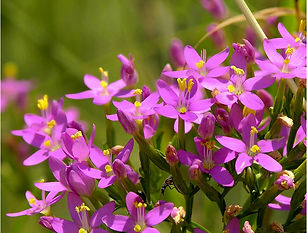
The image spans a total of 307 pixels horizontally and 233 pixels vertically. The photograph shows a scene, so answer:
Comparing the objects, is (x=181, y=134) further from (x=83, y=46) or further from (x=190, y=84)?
(x=83, y=46)

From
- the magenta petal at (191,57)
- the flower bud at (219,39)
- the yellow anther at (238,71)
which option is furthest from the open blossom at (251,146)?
the flower bud at (219,39)

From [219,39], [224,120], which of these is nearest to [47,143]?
[224,120]

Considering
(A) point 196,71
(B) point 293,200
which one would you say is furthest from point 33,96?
(B) point 293,200

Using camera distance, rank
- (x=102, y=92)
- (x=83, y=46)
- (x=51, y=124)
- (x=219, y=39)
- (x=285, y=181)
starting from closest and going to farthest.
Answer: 1. (x=285, y=181)
2. (x=51, y=124)
3. (x=102, y=92)
4. (x=219, y=39)
5. (x=83, y=46)

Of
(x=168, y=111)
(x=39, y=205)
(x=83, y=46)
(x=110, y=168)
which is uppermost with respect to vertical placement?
(x=168, y=111)

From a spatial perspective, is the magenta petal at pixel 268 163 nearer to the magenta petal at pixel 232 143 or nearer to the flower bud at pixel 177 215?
the magenta petal at pixel 232 143

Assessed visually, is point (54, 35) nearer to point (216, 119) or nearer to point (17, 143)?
point (17, 143)

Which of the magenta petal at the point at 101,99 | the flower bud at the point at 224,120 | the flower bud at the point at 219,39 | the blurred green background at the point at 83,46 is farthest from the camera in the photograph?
the blurred green background at the point at 83,46
